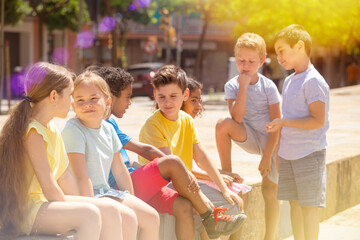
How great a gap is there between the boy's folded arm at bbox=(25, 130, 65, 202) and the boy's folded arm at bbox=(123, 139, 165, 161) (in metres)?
0.97

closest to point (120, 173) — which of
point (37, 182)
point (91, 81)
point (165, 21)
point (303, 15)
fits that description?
point (91, 81)

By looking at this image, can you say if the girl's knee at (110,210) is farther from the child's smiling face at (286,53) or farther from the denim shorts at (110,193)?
the child's smiling face at (286,53)

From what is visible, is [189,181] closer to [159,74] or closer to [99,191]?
[99,191]

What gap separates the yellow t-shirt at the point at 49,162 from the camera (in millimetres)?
3045

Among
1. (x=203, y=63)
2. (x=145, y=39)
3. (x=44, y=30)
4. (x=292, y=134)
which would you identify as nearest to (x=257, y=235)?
(x=292, y=134)

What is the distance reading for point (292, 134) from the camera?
450cm

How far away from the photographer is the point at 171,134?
4273mm

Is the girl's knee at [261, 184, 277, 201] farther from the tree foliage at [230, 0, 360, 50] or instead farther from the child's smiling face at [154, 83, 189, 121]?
the tree foliage at [230, 0, 360, 50]

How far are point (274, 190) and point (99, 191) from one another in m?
1.77

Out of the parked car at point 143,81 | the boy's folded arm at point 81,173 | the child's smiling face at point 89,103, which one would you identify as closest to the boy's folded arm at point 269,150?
the child's smiling face at point 89,103

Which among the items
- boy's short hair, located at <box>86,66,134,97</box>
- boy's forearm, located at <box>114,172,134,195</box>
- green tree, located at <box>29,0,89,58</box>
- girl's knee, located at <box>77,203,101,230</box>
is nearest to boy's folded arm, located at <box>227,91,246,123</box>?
boy's short hair, located at <box>86,66,134,97</box>

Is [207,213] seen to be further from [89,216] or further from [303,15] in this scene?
[303,15]

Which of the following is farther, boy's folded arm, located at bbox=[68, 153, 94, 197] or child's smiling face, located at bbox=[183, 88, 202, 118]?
child's smiling face, located at bbox=[183, 88, 202, 118]

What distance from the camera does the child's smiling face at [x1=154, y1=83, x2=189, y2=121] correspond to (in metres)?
4.19
